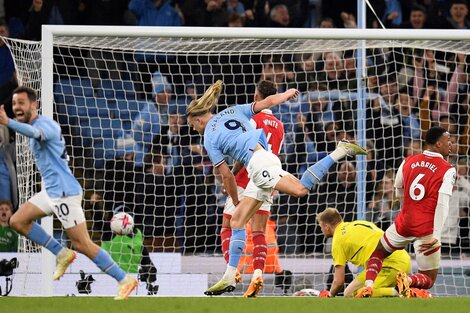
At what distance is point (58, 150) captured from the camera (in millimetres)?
10383

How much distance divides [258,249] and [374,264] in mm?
1171

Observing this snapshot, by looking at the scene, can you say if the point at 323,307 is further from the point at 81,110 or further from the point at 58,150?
the point at 81,110

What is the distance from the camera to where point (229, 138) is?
11.4 m

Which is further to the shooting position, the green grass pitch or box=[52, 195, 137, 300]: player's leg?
box=[52, 195, 137, 300]: player's leg

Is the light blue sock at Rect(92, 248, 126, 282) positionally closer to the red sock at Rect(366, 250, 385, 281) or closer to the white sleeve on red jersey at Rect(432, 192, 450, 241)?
the red sock at Rect(366, 250, 385, 281)

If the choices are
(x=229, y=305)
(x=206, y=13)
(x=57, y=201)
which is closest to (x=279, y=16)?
(x=206, y=13)

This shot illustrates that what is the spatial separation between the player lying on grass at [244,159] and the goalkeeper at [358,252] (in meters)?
1.19

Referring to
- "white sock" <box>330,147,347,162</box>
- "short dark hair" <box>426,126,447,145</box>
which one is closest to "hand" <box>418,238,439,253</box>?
"short dark hair" <box>426,126,447,145</box>

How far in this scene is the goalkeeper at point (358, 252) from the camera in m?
12.4

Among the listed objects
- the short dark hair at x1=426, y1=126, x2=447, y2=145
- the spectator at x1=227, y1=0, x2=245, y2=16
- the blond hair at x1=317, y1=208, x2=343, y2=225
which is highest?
the spectator at x1=227, y1=0, x2=245, y2=16

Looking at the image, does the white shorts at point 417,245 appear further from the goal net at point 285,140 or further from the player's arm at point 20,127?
the player's arm at point 20,127

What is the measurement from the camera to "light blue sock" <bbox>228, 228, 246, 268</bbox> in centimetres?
1160

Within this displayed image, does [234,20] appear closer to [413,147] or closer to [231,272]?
[413,147]

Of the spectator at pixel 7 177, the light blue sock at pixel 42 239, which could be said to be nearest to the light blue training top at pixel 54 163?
the light blue sock at pixel 42 239
